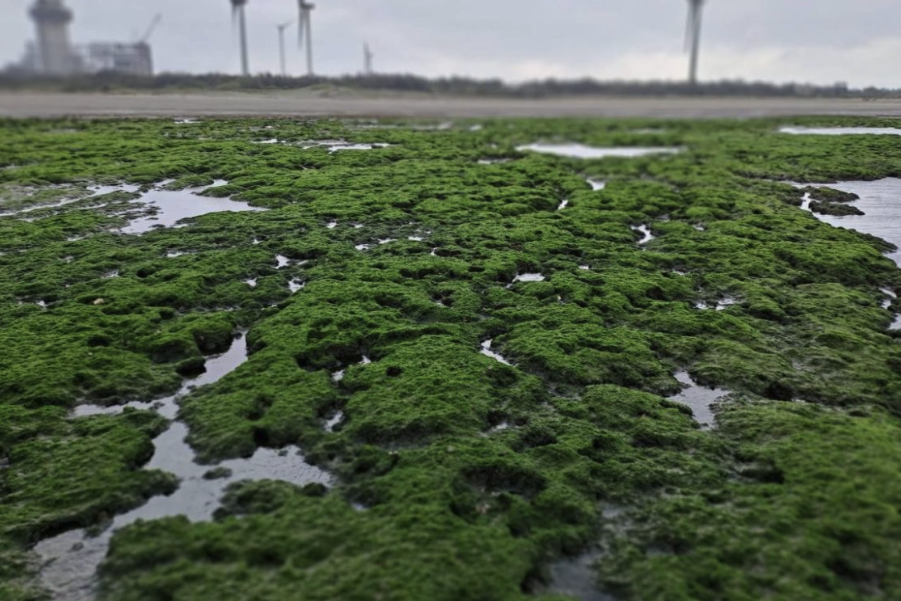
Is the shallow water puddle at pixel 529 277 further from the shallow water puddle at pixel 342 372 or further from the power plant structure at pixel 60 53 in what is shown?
the power plant structure at pixel 60 53

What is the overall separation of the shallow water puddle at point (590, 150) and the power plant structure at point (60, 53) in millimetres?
17519

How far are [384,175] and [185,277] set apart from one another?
10.9 metres

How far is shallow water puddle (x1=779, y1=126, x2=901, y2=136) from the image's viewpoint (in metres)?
17.7

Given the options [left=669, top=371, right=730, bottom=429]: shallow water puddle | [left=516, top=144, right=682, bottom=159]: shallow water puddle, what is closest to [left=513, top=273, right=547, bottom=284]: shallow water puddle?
[left=669, top=371, right=730, bottom=429]: shallow water puddle

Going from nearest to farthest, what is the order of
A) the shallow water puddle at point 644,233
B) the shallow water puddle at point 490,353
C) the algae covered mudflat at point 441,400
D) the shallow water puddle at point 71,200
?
the algae covered mudflat at point 441,400 → the shallow water puddle at point 490,353 → the shallow water puddle at point 644,233 → the shallow water puddle at point 71,200

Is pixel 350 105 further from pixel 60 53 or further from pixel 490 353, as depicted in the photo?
pixel 490 353

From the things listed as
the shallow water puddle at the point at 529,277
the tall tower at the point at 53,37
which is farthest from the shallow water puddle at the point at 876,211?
the tall tower at the point at 53,37

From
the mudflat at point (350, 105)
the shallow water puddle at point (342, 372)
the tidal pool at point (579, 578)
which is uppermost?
the mudflat at point (350, 105)

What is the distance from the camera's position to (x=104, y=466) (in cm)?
740

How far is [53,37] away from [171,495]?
15.8 meters

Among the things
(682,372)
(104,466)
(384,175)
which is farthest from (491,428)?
(384,175)

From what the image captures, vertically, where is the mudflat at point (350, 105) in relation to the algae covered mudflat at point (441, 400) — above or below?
above

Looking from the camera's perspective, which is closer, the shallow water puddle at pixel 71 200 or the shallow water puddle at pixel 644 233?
the shallow water puddle at pixel 644 233

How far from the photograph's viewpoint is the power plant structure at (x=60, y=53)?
655 inches
